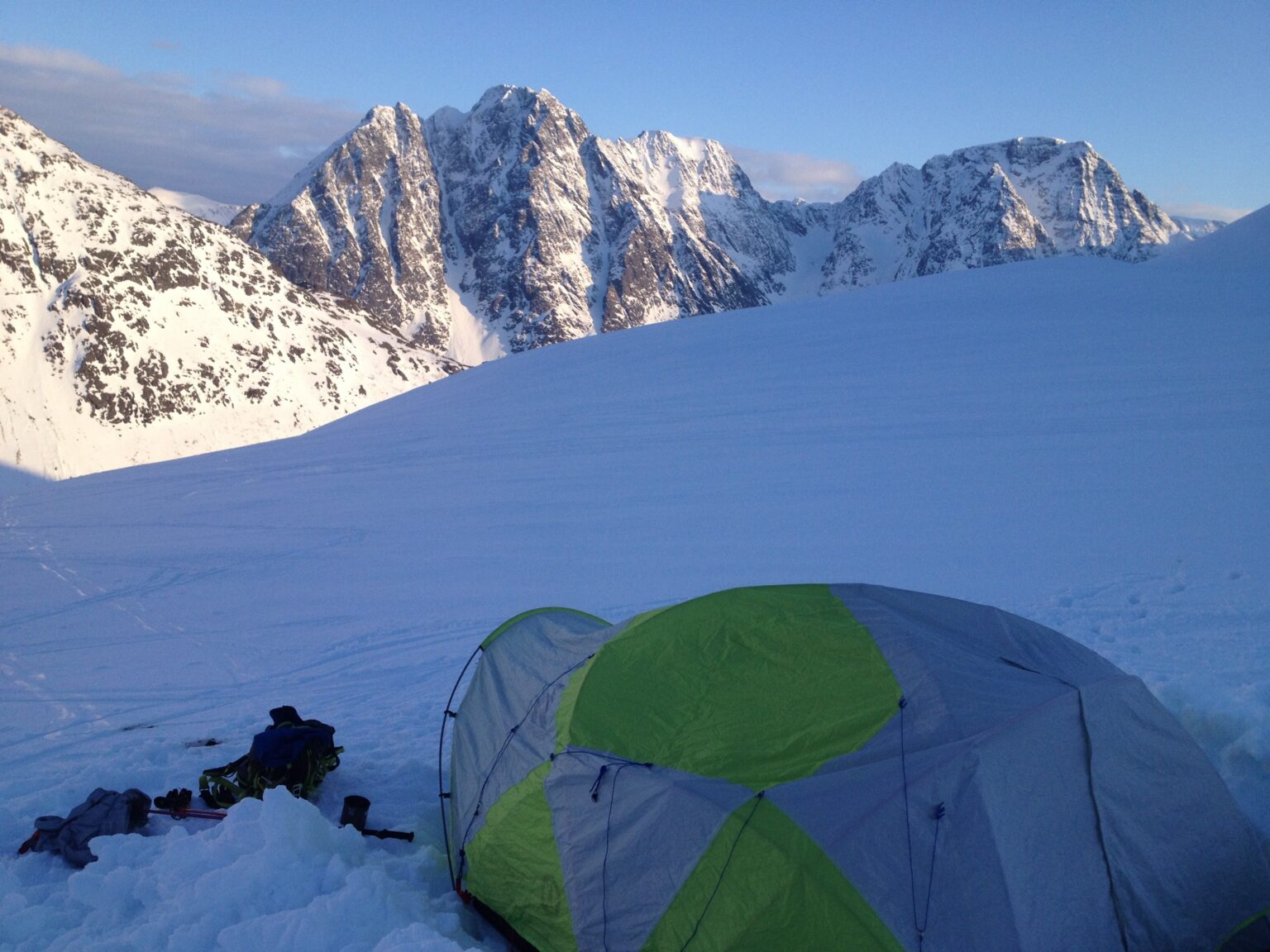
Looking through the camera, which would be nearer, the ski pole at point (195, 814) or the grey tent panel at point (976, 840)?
the grey tent panel at point (976, 840)

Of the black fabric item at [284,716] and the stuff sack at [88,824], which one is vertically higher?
the black fabric item at [284,716]

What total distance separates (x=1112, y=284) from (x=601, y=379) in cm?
1570

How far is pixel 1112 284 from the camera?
987 inches

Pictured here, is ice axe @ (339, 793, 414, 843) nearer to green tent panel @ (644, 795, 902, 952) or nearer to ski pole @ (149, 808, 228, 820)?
ski pole @ (149, 808, 228, 820)

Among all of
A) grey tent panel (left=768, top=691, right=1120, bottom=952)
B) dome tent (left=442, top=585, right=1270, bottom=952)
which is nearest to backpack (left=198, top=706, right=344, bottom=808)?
dome tent (left=442, top=585, right=1270, bottom=952)

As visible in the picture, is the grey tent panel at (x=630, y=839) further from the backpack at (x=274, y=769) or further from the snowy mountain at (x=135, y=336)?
the snowy mountain at (x=135, y=336)

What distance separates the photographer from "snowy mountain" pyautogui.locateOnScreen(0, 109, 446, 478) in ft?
293

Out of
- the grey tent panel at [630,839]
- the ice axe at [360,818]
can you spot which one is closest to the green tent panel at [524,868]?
the grey tent panel at [630,839]

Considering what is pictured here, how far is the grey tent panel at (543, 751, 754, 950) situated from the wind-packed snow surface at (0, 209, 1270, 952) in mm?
822

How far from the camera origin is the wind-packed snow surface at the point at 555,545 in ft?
16.4

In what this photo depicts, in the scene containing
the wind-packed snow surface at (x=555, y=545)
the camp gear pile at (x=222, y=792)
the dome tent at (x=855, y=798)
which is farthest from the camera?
the camp gear pile at (x=222, y=792)

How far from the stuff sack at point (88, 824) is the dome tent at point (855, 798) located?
2.31m

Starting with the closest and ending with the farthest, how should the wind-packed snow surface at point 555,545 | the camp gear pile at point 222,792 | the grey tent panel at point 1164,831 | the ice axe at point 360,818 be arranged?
the grey tent panel at point 1164,831 → the wind-packed snow surface at point 555,545 → the camp gear pile at point 222,792 → the ice axe at point 360,818

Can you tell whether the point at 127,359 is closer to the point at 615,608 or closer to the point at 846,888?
the point at 615,608
